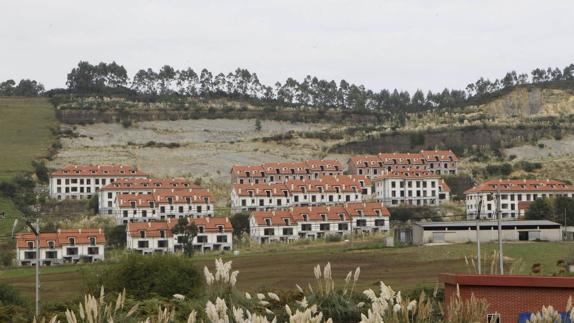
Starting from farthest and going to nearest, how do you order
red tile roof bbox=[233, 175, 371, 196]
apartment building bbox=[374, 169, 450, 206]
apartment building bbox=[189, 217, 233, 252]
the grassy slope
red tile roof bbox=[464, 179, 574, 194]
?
1. the grassy slope
2. apartment building bbox=[374, 169, 450, 206]
3. red tile roof bbox=[233, 175, 371, 196]
4. red tile roof bbox=[464, 179, 574, 194]
5. apartment building bbox=[189, 217, 233, 252]

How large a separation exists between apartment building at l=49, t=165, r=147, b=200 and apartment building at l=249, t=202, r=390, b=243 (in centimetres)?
3344

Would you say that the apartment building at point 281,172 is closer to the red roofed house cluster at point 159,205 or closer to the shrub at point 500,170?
the red roofed house cluster at point 159,205

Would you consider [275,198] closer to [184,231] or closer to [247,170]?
[247,170]

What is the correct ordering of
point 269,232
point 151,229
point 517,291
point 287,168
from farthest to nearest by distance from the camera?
point 287,168, point 269,232, point 151,229, point 517,291

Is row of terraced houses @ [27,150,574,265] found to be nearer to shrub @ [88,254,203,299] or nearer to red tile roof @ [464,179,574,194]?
red tile roof @ [464,179,574,194]

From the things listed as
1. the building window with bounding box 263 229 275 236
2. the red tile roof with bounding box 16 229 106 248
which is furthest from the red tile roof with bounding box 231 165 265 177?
the red tile roof with bounding box 16 229 106 248

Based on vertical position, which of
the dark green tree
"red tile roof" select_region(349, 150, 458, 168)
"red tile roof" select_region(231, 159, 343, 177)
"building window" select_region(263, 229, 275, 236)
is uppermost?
"red tile roof" select_region(349, 150, 458, 168)

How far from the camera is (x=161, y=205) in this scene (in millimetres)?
121750

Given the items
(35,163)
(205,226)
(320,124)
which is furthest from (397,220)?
(320,124)

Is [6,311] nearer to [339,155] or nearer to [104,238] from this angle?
[104,238]

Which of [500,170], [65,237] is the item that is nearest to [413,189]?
[500,170]

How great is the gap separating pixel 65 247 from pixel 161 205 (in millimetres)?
25767

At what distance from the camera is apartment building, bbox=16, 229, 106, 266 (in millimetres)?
95062

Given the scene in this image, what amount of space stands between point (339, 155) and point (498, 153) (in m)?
25.5
